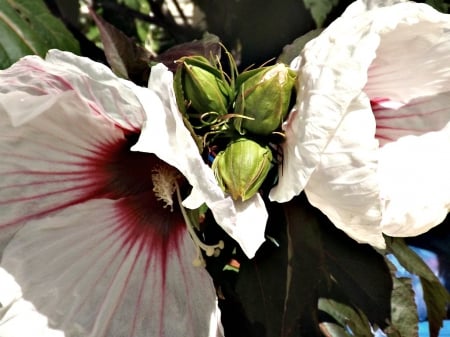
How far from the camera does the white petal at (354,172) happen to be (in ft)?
1.38

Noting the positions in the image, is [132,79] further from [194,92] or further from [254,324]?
[254,324]

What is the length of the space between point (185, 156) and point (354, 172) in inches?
3.5

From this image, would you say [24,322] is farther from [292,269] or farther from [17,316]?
[292,269]

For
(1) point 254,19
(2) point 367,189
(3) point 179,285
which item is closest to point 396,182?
(2) point 367,189

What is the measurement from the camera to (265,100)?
0.44 meters

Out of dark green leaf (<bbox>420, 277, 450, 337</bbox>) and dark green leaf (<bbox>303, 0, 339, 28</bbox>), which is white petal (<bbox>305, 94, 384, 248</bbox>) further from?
dark green leaf (<bbox>303, 0, 339, 28</bbox>)

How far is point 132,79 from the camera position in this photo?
505 millimetres

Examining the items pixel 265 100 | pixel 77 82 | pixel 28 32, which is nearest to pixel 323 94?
pixel 265 100

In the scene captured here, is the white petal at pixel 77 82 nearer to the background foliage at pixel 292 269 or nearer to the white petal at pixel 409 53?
the background foliage at pixel 292 269

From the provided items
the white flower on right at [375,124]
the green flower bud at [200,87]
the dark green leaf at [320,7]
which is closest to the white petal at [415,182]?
the white flower on right at [375,124]

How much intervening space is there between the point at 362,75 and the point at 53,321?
0.25 meters

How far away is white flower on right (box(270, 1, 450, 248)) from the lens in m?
0.42

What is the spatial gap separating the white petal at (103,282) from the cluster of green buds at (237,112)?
10 cm

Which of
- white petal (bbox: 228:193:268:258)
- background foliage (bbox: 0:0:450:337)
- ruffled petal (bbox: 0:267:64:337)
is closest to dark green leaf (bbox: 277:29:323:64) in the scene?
background foliage (bbox: 0:0:450:337)
